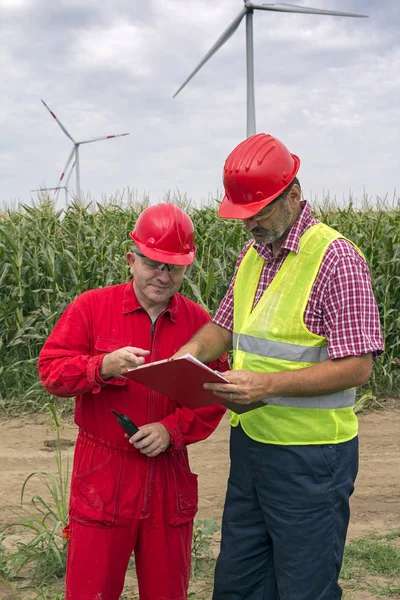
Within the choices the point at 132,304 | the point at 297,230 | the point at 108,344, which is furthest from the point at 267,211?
the point at 108,344

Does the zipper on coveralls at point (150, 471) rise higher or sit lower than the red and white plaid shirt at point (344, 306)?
lower

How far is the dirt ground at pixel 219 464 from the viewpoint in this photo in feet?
17.1

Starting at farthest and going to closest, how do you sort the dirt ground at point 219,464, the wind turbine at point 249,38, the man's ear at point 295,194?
the wind turbine at point 249,38, the dirt ground at point 219,464, the man's ear at point 295,194

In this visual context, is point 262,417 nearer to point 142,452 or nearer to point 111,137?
point 142,452

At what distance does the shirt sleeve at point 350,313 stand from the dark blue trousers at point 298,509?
0.40 meters

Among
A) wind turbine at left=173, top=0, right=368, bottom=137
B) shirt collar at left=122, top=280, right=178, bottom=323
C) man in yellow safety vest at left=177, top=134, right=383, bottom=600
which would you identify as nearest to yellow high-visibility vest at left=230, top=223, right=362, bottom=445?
man in yellow safety vest at left=177, top=134, right=383, bottom=600

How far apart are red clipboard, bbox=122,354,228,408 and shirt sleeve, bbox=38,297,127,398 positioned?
0.19 meters

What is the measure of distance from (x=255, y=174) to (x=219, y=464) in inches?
161

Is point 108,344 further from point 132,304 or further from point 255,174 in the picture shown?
point 255,174

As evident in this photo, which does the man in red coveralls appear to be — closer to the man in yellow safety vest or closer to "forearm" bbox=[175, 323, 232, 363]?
"forearm" bbox=[175, 323, 232, 363]

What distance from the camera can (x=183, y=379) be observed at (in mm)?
2373

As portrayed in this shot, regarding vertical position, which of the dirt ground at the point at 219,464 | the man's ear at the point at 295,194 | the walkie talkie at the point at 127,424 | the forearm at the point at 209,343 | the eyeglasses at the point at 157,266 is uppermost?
the man's ear at the point at 295,194

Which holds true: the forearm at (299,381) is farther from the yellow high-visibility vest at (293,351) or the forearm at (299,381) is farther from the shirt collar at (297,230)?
the shirt collar at (297,230)

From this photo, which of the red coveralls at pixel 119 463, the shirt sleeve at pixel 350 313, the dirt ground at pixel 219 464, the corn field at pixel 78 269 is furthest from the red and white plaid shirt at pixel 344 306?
the corn field at pixel 78 269
